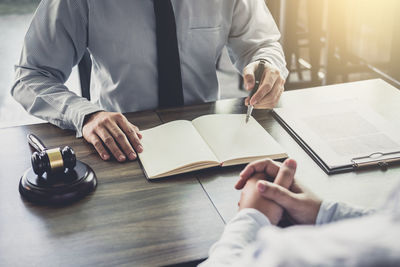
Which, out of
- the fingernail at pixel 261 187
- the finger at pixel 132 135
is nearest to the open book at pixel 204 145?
the finger at pixel 132 135

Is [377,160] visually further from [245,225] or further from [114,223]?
[114,223]

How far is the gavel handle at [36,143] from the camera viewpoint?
1235 millimetres

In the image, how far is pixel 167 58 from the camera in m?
1.70

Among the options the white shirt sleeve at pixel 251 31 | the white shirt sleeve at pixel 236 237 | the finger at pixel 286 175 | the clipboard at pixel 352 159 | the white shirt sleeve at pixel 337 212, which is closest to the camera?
the white shirt sleeve at pixel 236 237

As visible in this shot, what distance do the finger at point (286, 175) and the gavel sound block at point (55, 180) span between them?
449 millimetres

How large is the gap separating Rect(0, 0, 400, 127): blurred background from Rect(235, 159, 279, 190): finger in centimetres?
249

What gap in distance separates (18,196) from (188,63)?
35.3 inches

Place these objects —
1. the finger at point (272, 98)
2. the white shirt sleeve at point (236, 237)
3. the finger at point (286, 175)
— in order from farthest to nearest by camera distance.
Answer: the finger at point (272, 98) < the finger at point (286, 175) < the white shirt sleeve at point (236, 237)

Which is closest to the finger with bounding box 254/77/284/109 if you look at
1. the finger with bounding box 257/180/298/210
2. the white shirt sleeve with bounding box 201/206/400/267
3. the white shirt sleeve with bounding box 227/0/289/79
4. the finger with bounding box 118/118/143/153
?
the white shirt sleeve with bounding box 227/0/289/79

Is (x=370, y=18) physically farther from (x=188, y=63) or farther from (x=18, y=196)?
(x=18, y=196)

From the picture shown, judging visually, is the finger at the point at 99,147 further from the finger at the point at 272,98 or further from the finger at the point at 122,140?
the finger at the point at 272,98

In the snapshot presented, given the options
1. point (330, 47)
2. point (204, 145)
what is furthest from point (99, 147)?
point (330, 47)

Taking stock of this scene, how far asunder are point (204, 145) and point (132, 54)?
0.58 metres

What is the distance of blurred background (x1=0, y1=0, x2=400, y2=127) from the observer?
3.52 meters
